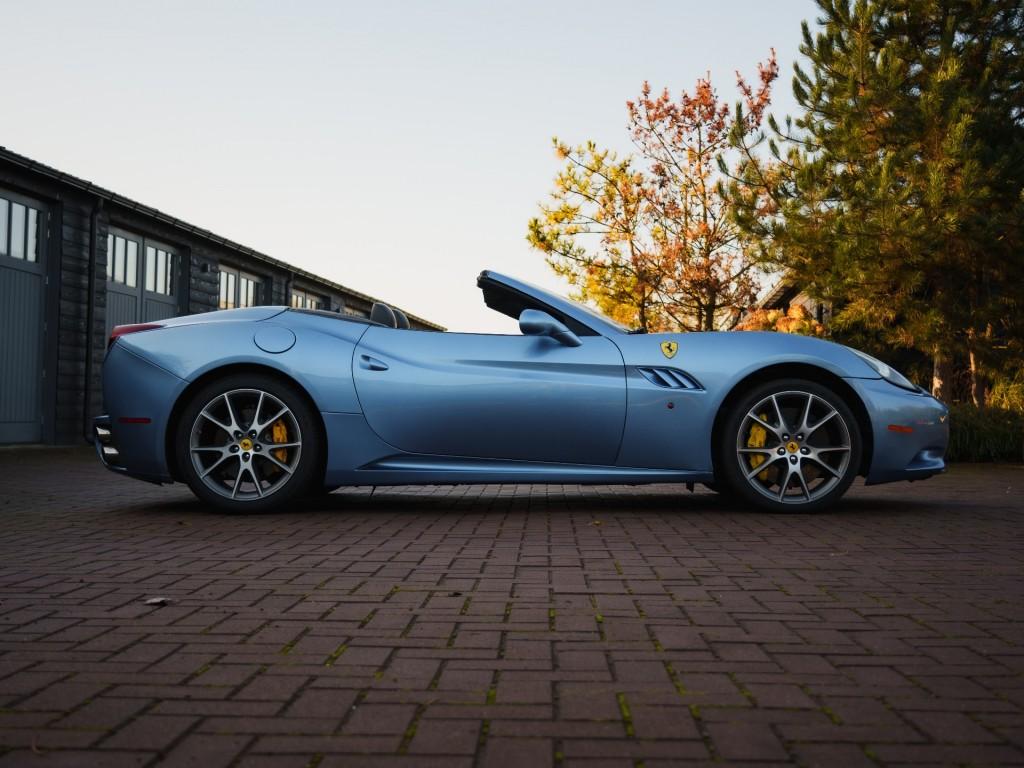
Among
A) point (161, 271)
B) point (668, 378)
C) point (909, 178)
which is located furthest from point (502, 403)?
point (161, 271)

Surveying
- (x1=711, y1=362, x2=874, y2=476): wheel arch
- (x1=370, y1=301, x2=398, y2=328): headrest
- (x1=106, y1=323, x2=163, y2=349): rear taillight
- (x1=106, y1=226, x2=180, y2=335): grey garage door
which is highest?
(x1=106, y1=226, x2=180, y2=335): grey garage door

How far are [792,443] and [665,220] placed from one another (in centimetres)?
1633

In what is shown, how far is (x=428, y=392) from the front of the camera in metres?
5.92

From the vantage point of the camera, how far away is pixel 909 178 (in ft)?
46.9

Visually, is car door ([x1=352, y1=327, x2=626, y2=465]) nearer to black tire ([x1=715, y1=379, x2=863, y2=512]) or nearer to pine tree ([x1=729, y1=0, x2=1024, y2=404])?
black tire ([x1=715, y1=379, x2=863, y2=512])

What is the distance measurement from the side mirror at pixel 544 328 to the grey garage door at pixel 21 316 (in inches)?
455

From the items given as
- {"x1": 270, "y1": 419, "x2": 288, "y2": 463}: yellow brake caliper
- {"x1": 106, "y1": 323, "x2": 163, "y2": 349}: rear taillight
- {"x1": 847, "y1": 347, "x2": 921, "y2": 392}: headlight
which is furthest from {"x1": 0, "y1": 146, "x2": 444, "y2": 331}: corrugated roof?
{"x1": 847, "y1": 347, "x2": 921, "y2": 392}: headlight

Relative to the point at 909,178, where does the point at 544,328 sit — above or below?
below

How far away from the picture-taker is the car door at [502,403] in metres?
5.89

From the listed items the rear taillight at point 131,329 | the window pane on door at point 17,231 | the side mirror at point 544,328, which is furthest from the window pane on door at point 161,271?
the side mirror at point 544,328

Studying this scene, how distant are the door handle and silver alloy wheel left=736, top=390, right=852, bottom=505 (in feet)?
6.85

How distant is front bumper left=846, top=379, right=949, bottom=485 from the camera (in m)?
6.00

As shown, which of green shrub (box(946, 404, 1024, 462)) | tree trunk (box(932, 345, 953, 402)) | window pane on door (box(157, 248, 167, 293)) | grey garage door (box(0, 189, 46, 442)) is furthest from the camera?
window pane on door (box(157, 248, 167, 293))

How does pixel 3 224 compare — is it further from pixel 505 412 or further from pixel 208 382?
pixel 505 412
